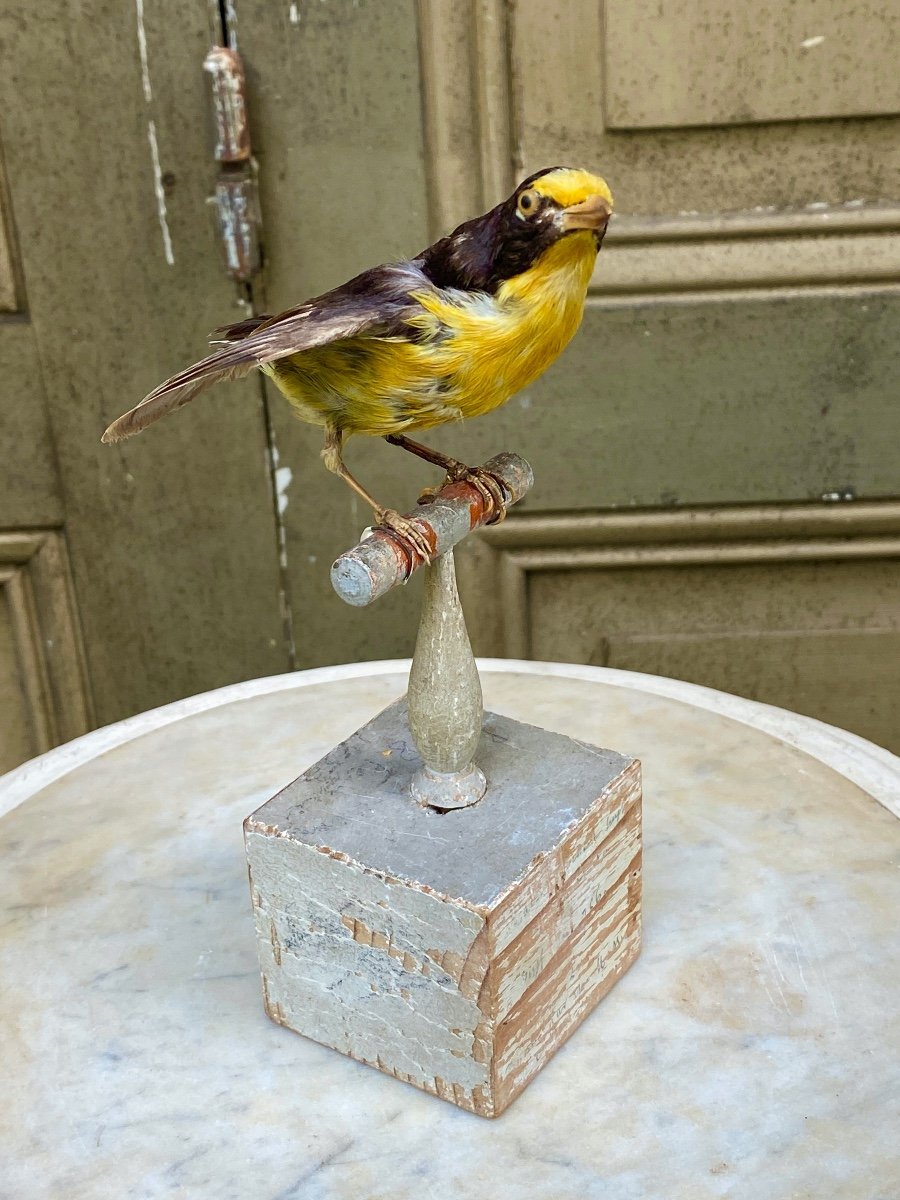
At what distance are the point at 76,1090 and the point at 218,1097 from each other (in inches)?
3.8

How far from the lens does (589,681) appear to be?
134 cm

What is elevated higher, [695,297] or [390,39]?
[390,39]

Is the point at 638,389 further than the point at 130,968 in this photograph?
Yes

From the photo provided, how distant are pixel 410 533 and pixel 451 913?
26cm

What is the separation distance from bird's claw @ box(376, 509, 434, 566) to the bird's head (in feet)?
0.54

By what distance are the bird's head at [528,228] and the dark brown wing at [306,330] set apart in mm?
31

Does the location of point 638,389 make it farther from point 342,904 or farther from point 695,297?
point 342,904

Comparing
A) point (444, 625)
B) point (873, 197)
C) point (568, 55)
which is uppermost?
point (568, 55)

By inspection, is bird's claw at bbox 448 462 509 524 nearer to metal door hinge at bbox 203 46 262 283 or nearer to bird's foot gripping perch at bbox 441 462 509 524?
bird's foot gripping perch at bbox 441 462 509 524

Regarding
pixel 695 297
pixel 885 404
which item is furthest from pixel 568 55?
pixel 885 404

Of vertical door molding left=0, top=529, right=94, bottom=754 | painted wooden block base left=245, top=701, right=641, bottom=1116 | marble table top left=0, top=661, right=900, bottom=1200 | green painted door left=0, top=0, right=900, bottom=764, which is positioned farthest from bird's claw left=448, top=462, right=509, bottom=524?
vertical door molding left=0, top=529, right=94, bottom=754

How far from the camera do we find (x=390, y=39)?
4.99 ft

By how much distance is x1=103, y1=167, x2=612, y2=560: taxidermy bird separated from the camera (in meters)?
0.77

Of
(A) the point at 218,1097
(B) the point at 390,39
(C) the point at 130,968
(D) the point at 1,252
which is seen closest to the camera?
(A) the point at 218,1097
